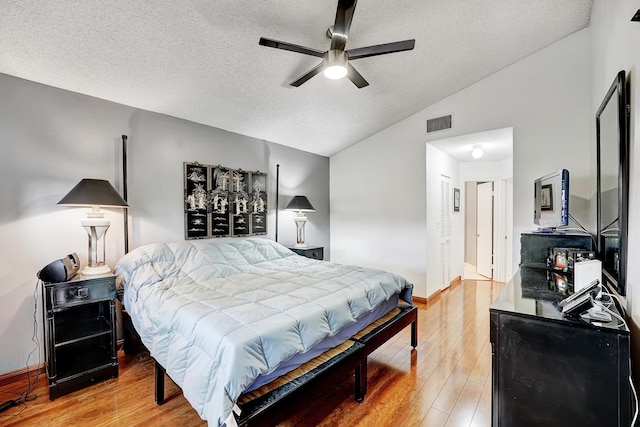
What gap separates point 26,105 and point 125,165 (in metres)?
0.83

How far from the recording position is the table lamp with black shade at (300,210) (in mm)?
4512

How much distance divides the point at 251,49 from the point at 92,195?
185cm

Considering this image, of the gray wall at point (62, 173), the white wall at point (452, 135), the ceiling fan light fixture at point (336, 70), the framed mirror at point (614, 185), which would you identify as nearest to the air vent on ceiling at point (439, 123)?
the white wall at point (452, 135)

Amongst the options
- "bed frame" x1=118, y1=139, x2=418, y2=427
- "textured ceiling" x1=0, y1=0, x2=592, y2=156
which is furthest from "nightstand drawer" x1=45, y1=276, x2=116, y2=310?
Result: "textured ceiling" x1=0, y1=0, x2=592, y2=156

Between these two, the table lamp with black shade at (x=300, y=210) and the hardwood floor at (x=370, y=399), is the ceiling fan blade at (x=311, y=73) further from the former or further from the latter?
the hardwood floor at (x=370, y=399)

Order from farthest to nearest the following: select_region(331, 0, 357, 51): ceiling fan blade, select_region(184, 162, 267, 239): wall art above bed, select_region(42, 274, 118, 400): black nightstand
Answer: select_region(184, 162, 267, 239): wall art above bed < select_region(42, 274, 118, 400): black nightstand < select_region(331, 0, 357, 51): ceiling fan blade

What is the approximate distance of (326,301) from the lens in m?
2.08

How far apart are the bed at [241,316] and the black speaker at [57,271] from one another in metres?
0.40

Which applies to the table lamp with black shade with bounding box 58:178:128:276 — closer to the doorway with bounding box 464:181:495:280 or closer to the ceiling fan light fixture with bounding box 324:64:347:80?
the ceiling fan light fixture with bounding box 324:64:347:80

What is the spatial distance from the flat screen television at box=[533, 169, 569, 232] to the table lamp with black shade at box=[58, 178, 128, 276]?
366 cm

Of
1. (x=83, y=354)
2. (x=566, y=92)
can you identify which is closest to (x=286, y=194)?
(x=83, y=354)

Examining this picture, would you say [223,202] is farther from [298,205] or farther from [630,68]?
[630,68]

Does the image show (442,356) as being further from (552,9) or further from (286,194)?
(552,9)

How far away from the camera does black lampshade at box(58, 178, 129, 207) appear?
241 cm
